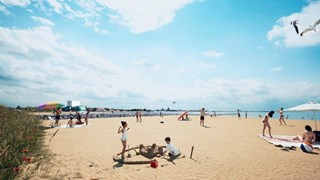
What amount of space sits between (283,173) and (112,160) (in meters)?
6.95

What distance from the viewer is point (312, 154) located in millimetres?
10219

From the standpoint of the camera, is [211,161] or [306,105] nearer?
[211,161]

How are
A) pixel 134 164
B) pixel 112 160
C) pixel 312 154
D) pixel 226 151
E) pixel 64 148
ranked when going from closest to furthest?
pixel 134 164
pixel 112 160
pixel 312 154
pixel 226 151
pixel 64 148

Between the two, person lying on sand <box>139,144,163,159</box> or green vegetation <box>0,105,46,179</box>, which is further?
person lying on sand <box>139,144,163,159</box>

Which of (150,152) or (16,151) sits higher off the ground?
(16,151)

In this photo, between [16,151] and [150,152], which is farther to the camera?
[150,152]

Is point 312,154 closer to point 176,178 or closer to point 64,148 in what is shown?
point 176,178

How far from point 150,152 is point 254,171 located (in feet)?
15.0

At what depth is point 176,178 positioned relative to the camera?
285 inches

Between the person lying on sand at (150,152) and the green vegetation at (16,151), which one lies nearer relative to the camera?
the green vegetation at (16,151)

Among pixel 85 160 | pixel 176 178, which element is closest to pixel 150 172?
pixel 176 178

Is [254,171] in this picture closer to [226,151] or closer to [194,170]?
[194,170]

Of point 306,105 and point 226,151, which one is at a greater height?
point 306,105

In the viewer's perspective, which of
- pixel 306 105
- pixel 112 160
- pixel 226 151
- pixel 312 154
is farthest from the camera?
pixel 306 105
